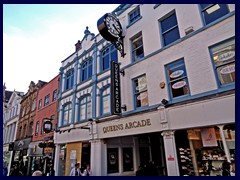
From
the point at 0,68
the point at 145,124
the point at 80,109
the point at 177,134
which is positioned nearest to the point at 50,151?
the point at 80,109

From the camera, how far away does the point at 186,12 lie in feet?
27.2

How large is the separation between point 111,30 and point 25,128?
57.2 feet

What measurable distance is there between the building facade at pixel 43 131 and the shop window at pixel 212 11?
1334 cm

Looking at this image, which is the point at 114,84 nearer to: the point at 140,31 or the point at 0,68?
the point at 140,31

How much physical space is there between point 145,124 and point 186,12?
18.2 feet

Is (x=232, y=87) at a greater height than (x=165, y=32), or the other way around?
(x=165, y=32)

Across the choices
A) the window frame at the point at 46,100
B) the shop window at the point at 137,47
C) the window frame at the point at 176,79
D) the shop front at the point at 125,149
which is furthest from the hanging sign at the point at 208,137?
the window frame at the point at 46,100

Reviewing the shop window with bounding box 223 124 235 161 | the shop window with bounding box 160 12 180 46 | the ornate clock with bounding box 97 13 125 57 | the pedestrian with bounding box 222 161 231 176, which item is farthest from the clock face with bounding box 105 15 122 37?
the pedestrian with bounding box 222 161 231 176

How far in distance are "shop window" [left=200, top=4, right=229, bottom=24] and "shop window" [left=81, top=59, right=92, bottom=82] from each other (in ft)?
27.6

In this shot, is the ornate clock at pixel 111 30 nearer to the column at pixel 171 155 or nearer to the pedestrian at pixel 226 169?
the column at pixel 171 155

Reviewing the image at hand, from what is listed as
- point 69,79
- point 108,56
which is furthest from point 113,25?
point 69,79

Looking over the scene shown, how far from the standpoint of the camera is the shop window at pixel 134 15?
10975 mm

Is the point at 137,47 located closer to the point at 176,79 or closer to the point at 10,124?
the point at 176,79

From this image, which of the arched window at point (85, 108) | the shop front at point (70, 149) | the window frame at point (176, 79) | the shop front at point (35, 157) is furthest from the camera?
the shop front at point (35, 157)
